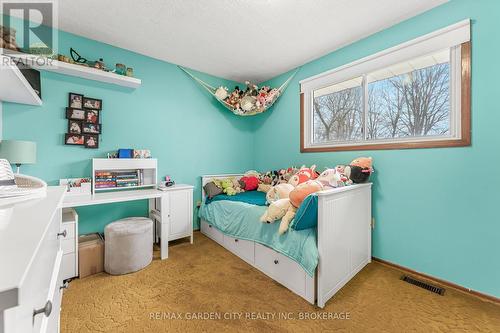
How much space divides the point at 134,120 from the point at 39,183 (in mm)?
1796

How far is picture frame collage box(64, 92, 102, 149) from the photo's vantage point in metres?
2.30

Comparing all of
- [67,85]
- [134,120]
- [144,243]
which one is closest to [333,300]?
[144,243]

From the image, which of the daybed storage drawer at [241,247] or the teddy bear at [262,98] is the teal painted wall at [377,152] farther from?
the daybed storage drawer at [241,247]

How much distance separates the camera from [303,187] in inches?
69.2

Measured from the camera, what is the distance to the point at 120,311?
1.55 m

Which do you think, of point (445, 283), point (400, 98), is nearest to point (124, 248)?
point (445, 283)

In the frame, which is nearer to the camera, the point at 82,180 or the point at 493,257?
the point at 493,257

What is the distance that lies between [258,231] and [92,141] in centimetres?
214

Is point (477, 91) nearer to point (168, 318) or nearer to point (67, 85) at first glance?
point (168, 318)

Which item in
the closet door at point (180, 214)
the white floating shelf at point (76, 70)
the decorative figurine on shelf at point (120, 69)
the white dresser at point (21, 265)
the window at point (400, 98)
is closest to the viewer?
the white dresser at point (21, 265)

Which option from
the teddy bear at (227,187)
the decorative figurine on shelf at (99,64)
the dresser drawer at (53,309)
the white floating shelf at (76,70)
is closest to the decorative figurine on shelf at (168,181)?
the teddy bear at (227,187)

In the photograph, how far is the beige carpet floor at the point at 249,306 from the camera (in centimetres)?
142

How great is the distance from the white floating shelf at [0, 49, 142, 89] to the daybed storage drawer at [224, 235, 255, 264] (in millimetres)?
2199

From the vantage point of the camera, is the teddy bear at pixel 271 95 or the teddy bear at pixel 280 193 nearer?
the teddy bear at pixel 280 193
